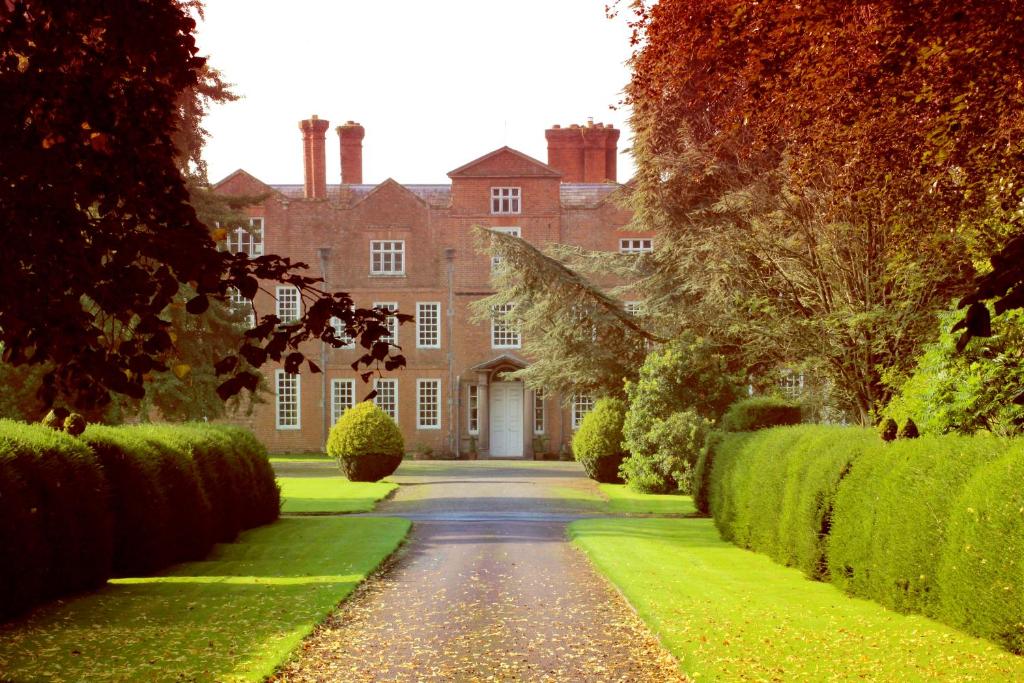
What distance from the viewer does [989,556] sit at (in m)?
9.11

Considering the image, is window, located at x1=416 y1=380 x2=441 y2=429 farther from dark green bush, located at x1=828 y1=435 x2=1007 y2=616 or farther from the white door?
dark green bush, located at x1=828 y1=435 x2=1007 y2=616

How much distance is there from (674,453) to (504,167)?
2200cm

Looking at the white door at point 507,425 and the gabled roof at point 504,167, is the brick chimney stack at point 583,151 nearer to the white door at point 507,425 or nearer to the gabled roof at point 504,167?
the gabled roof at point 504,167

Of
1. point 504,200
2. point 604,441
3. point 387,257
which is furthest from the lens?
point 387,257

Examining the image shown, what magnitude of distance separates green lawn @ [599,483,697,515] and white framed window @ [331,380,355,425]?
2038 centimetres

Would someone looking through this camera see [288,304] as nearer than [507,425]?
No

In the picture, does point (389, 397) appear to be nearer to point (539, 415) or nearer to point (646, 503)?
point (539, 415)

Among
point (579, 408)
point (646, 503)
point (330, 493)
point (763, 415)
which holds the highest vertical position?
point (579, 408)

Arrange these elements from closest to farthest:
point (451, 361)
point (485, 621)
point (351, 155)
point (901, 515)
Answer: point (901, 515) < point (485, 621) < point (451, 361) < point (351, 155)

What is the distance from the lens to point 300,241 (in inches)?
1916

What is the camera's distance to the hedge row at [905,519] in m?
9.08

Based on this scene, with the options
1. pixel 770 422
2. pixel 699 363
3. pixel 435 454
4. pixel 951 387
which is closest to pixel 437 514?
pixel 770 422

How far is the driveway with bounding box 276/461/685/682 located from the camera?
29.5ft

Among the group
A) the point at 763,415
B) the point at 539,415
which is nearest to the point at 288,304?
the point at 539,415
